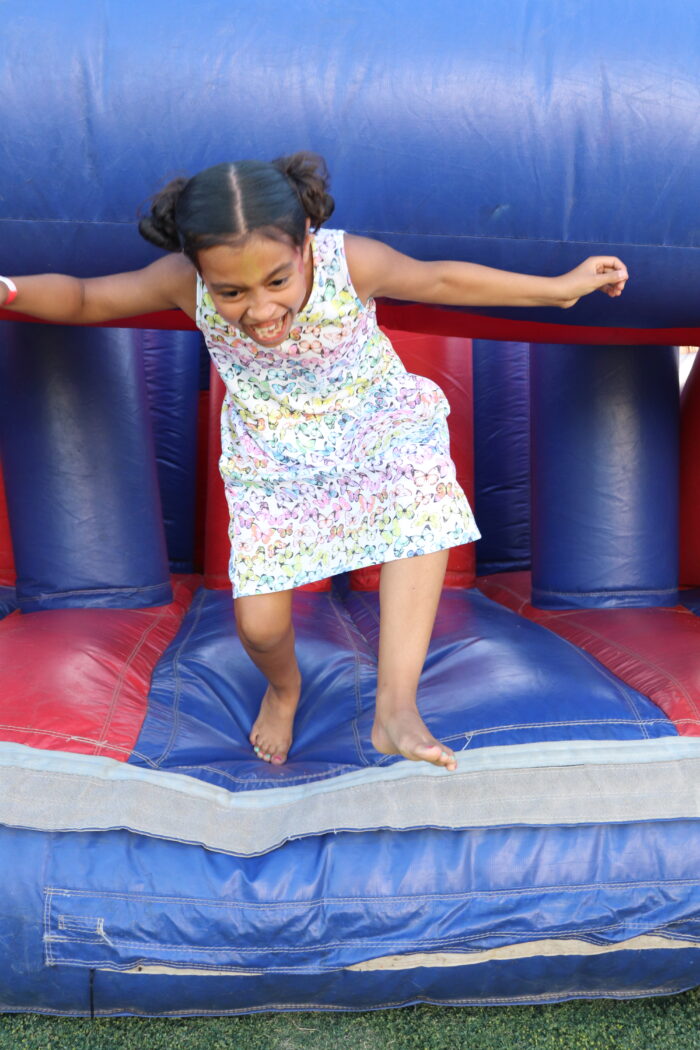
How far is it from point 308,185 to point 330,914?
867 mm

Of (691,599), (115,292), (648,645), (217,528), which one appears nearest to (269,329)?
(115,292)

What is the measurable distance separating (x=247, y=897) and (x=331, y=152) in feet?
3.08

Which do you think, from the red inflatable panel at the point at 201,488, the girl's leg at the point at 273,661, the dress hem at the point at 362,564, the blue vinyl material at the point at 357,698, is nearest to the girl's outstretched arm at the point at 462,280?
the dress hem at the point at 362,564

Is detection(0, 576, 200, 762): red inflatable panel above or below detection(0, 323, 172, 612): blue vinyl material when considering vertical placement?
below

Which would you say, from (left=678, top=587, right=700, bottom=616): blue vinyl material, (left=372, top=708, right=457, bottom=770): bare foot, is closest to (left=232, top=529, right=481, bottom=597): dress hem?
(left=372, top=708, right=457, bottom=770): bare foot

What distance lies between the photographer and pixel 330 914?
1.14 metres

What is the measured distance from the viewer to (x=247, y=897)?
115 centimetres

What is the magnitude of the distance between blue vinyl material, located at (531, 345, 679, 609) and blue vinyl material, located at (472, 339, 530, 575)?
1.76 ft

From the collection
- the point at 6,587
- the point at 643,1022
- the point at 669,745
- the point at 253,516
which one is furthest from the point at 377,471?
the point at 6,587

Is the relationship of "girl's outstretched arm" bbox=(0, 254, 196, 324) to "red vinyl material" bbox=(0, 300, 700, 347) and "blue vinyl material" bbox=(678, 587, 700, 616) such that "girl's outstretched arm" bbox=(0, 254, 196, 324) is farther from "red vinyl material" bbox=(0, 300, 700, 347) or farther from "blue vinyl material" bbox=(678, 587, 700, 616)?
"blue vinyl material" bbox=(678, 587, 700, 616)

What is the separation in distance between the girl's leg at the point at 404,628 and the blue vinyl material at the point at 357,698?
0.41ft

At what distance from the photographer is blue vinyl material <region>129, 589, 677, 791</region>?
4.49ft

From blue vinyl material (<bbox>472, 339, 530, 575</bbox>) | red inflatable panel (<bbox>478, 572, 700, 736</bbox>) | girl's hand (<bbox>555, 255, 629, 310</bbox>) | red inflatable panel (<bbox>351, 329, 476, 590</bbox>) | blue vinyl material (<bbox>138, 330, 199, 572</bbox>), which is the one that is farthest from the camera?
blue vinyl material (<bbox>472, 339, 530, 575</bbox>)

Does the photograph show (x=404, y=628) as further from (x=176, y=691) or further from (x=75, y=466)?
(x=75, y=466)
